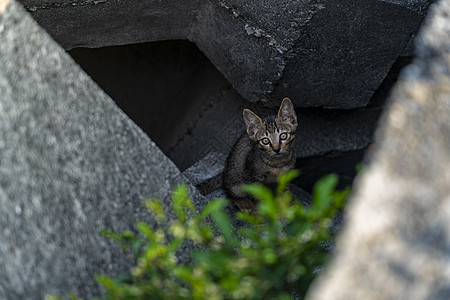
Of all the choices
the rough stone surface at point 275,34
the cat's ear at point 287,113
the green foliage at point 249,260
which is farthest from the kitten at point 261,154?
the green foliage at point 249,260

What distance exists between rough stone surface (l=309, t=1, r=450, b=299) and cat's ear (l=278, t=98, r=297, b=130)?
2.30 m

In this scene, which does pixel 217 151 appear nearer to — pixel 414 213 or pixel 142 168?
pixel 142 168

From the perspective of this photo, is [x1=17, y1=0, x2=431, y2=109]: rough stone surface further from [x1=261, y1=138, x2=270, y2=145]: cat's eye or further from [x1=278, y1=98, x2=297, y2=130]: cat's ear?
[x1=261, y1=138, x2=270, y2=145]: cat's eye

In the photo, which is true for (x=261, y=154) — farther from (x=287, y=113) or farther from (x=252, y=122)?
(x=287, y=113)

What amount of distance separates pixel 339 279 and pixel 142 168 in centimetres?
108

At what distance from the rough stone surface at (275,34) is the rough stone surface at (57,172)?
1.24 m

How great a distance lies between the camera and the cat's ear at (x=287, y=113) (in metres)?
4.07

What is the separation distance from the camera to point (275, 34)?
365cm

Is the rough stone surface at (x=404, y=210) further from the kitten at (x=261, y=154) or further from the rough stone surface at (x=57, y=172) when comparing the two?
the kitten at (x=261, y=154)

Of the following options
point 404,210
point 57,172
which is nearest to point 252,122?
point 57,172

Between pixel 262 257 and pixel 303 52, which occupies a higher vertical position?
pixel 262 257

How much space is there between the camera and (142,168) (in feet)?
7.95

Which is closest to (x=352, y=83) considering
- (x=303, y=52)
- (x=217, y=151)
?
(x=303, y=52)

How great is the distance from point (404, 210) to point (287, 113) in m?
2.64
